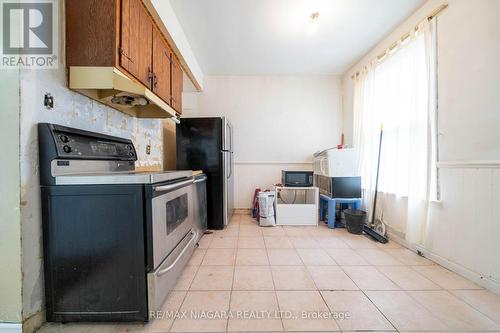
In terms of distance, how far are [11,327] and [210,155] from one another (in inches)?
84.6

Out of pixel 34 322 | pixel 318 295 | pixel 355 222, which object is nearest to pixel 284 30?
pixel 355 222

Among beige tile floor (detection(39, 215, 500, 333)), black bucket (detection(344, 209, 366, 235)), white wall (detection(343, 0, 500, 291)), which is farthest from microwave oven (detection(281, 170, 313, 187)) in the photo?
white wall (detection(343, 0, 500, 291))

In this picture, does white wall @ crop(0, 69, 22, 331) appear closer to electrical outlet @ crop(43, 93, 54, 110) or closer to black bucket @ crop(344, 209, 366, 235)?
electrical outlet @ crop(43, 93, 54, 110)

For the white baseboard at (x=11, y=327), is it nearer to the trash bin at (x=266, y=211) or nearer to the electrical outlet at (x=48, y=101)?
the electrical outlet at (x=48, y=101)

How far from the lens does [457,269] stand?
67.9 inches

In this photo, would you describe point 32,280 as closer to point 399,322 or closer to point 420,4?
point 399,322

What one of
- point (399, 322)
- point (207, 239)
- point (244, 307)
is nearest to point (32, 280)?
point (244, 307)

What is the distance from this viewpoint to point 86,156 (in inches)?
53.6

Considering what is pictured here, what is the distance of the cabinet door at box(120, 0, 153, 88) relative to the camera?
1409 millimetres

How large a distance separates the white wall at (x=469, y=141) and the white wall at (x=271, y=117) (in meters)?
1.86

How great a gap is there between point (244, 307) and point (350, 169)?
7.73ft

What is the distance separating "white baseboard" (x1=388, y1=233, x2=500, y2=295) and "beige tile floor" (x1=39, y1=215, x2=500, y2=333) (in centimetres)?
5

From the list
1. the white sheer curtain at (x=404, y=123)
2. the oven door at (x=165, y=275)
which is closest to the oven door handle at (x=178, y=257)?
the oven door at (x=165, y=275)

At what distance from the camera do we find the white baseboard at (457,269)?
148 centimetres
